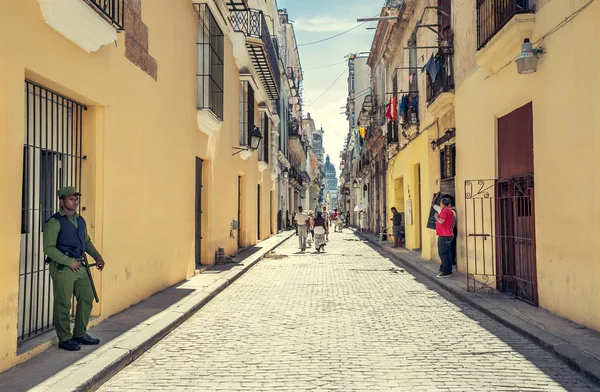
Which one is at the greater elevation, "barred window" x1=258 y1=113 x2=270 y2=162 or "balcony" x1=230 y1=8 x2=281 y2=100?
"balcony" x1=230 y1=8 x2=281 y2=100

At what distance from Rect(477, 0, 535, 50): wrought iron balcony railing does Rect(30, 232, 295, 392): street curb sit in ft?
18.9

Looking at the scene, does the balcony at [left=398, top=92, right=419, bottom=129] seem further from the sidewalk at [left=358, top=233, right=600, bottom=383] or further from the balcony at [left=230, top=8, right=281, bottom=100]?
the sidewalk at [left=358, top=233, right=600, bottom=383]

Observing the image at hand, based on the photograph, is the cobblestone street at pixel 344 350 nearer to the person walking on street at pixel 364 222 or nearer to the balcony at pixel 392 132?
the balcony at pixel 392 132

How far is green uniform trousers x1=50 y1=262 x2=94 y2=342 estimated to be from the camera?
4969 mm

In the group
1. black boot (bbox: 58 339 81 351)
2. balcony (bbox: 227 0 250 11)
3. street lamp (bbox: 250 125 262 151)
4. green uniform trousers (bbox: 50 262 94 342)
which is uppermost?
balcony (bbox: 227 0 250 11)

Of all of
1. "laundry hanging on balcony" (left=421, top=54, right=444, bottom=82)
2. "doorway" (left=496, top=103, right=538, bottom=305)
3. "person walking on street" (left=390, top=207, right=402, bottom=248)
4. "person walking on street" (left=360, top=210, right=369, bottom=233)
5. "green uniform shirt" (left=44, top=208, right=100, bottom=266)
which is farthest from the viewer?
"person walking on street" (left=360, top=210, right=369, bottom=233)

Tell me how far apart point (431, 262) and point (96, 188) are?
30.0 feet

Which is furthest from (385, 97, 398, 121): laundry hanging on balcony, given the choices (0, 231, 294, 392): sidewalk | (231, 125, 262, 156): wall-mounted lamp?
(0, 231, 294, 392): sidewalk

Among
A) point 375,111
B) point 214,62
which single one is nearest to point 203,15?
point 214,62

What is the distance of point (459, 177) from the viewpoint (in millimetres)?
11297

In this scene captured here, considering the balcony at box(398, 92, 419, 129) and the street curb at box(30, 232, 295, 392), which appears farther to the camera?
the balcony at box(398, 92, 419, 129)

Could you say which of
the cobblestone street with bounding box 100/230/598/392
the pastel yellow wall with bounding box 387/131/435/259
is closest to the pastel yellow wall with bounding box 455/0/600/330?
the cobblestone street with bounding box 100/230/598/392

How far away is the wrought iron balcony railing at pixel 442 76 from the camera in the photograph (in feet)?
38.7

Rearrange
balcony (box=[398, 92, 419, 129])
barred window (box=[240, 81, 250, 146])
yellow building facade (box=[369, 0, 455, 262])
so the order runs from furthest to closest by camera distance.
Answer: barred window (box=[240, 81, 250, 146])
balcony (box=[398, 92, 419, 129])
yellow building facade (box=[369, 0, 455, 262])
